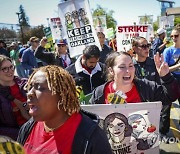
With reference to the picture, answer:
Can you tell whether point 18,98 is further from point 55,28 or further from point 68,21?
point 55,28

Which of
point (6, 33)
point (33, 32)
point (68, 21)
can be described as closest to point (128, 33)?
point (68, 21)

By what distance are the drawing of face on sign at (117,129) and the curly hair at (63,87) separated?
0.61 m

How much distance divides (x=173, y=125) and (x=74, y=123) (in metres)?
3.96

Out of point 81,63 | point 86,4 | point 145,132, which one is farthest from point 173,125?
point 145,132

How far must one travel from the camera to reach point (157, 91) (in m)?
2.59

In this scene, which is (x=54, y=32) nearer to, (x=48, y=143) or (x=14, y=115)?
(x=14, y=115)

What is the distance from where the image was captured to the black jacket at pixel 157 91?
7.93 feet

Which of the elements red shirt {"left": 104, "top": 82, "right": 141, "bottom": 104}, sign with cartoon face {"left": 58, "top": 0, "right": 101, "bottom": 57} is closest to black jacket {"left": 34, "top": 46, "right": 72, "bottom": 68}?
sign with cartoon face {"left": 58, "top": 0, "right": 101, "bottom": 57}

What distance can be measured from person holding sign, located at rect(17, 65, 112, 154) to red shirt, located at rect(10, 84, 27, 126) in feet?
4.29

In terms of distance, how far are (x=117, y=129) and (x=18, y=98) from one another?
1367 mm

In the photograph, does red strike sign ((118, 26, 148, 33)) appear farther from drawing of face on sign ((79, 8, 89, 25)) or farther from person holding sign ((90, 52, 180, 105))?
person holding sign ((90, 52, 180, 105))

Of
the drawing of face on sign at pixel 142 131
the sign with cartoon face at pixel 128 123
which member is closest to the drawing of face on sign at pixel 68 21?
the sign with cartoon face at pixel 128 123

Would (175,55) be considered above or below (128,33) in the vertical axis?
below

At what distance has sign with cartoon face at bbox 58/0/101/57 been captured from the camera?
477 centimetres
